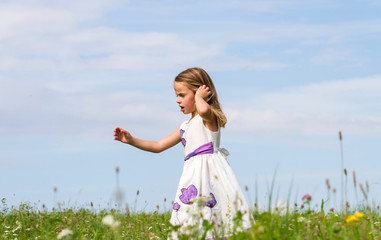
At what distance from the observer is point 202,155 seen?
6625mm

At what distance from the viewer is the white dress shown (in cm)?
618

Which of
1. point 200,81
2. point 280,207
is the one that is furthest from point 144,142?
point 280,207

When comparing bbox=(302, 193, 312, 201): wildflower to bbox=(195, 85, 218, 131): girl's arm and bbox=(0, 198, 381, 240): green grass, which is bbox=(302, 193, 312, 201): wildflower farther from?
bbox=(195, 85, 218, 131): girl's arm

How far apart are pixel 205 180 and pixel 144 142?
64.6 inches

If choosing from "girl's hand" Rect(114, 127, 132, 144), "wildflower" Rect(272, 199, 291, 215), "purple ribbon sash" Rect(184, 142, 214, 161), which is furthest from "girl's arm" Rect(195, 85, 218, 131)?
"wildflower" Rect(272, 199, 291, 215)

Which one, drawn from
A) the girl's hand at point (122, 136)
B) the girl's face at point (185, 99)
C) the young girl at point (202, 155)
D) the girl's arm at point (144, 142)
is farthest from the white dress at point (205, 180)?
the girl's hand at point (122, 136)

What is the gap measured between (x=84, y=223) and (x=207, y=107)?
387cm

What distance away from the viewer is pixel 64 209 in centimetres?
1071

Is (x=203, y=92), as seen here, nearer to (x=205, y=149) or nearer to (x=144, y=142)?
(x=205, y=149)

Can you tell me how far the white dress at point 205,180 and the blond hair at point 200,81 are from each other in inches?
11.2

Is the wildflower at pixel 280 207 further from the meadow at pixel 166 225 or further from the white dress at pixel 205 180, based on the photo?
the white dress at pixel 205 180

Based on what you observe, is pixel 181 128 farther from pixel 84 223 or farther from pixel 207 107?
pixel 84 223

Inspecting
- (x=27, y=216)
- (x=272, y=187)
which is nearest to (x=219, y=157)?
(x=272, y=187)

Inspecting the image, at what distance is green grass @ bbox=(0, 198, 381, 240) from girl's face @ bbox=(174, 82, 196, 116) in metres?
Result: 1.69
